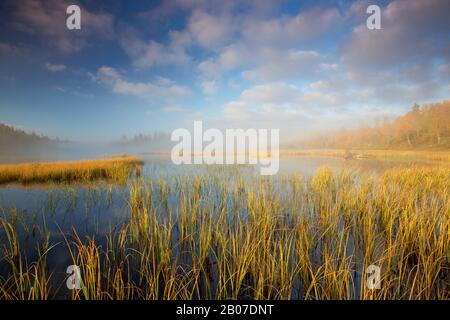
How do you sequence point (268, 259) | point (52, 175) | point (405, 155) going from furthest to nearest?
point (405, 155) → point (52, 175) → point (268, 259)

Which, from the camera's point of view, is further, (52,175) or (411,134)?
(411,134)

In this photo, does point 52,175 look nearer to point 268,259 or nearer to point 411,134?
point 268,259

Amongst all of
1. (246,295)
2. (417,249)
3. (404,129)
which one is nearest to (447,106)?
(404,129)

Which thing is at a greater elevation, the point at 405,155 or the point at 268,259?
the point at 405,155

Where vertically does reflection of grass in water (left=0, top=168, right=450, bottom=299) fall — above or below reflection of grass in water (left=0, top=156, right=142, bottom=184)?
below

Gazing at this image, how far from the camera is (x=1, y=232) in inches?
198

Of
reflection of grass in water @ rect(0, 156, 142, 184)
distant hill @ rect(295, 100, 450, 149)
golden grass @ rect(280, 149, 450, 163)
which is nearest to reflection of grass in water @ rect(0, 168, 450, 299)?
reflection of grass in water @ rect(0, 156, 142, 184)

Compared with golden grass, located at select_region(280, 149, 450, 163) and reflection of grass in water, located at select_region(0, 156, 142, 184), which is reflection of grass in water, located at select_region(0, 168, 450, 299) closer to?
reflection of grass in water, located at select_region(0, 156, 142, 184)

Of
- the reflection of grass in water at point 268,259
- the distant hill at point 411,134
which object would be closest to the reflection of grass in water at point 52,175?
the reflection of grass in water at point 268,259

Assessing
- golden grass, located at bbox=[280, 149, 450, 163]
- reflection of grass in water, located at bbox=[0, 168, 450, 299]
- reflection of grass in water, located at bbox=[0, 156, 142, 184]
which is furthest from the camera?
golden grass, located at bbox=[280, 149, 450, 163]

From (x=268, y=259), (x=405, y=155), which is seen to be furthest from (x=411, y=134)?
(x=268, y=259)

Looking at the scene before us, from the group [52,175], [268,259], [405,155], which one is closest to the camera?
[268,259]
